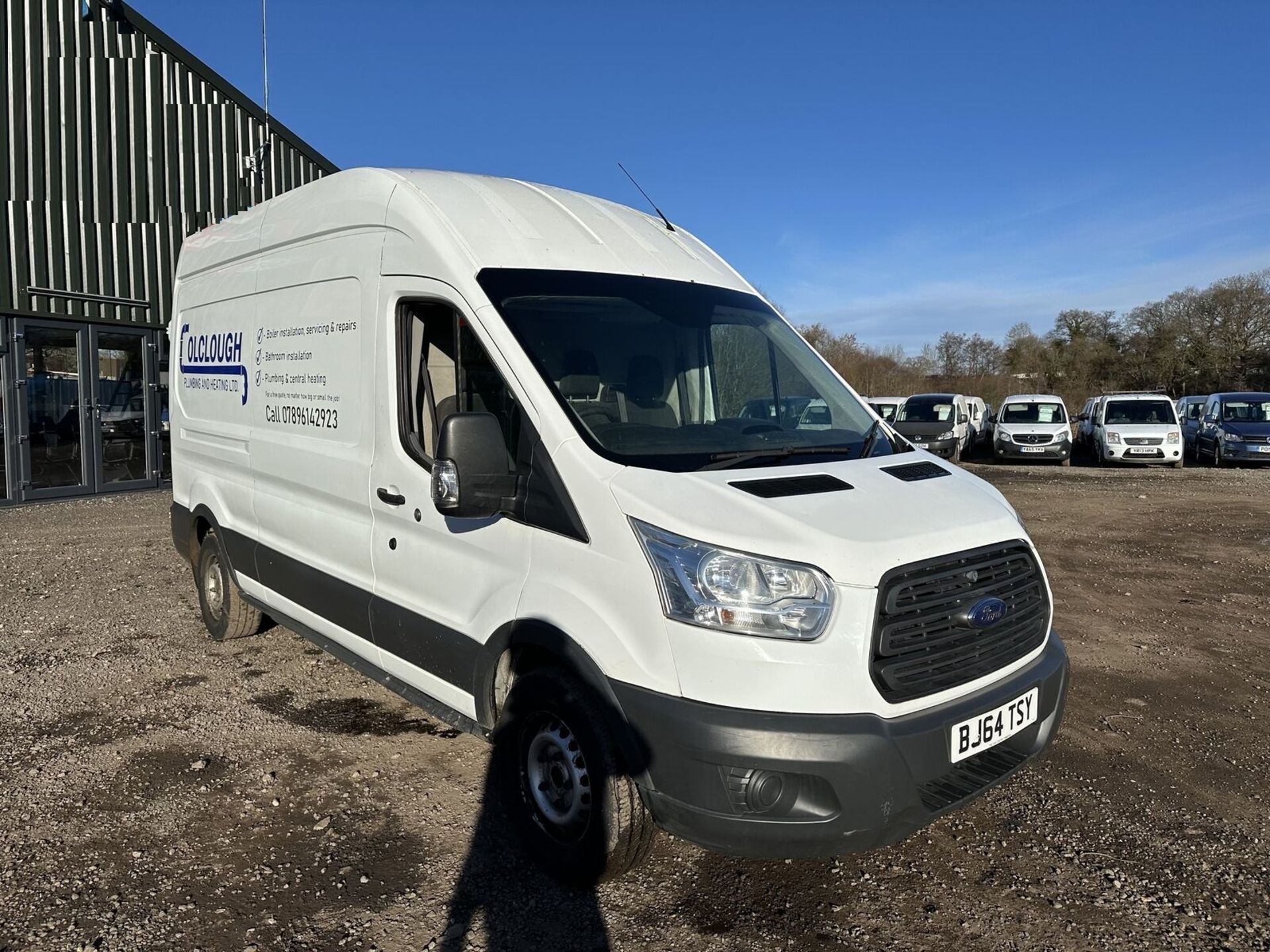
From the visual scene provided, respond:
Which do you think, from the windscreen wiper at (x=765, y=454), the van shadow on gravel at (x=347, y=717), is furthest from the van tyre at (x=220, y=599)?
the windscreen wiper at (x=765, y=454)

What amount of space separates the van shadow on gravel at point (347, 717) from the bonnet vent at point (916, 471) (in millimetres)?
2633

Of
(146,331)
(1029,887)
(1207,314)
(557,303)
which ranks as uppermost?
(1207,314)

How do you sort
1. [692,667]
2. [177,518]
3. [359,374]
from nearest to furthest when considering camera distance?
[692,667] < [359,374] < [177,518]

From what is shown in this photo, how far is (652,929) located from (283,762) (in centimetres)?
216

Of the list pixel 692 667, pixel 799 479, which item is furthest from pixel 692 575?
pixel 799 479

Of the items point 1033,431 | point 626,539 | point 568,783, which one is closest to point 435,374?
point 626,539

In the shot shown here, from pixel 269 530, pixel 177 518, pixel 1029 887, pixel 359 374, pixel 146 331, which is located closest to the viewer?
pixel 1029 887

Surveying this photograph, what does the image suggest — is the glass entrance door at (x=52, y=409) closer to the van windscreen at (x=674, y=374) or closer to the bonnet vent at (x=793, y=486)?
the van windscreen at (x=674, y=374)

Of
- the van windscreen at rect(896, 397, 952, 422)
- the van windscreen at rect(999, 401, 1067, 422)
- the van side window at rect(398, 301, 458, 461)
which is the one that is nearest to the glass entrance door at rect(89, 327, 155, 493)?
the van side window at rect(398, 301, 458, 461)

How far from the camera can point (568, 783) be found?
3.16 meters

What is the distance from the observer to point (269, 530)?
5.04 metres

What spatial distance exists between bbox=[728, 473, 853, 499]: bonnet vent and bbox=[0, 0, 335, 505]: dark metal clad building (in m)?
12.8

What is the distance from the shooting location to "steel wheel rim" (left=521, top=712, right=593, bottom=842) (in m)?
3.10

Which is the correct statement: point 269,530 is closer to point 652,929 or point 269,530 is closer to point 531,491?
point 531,491
